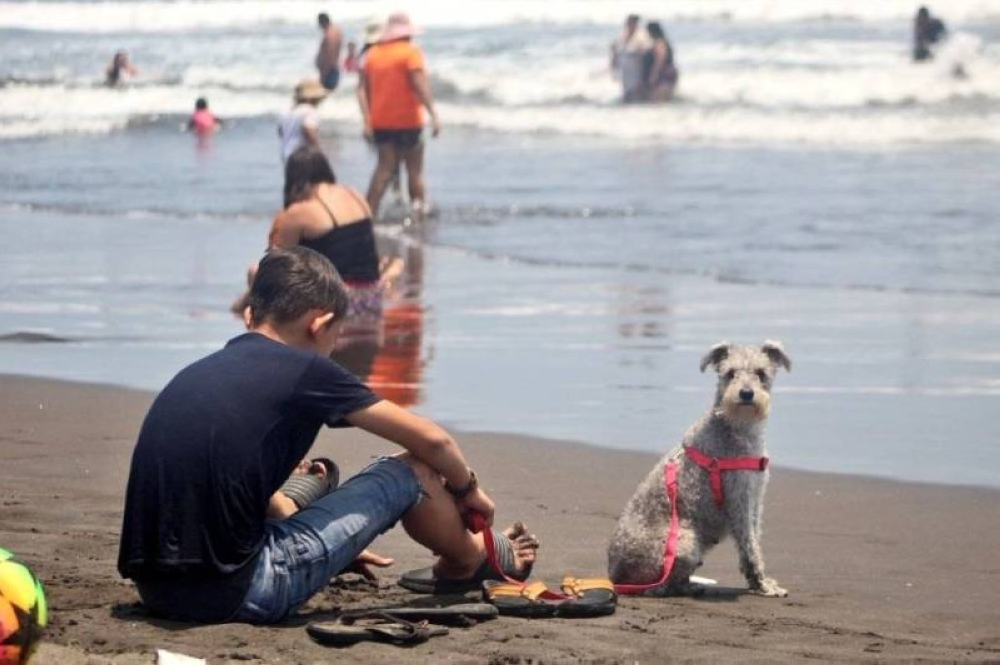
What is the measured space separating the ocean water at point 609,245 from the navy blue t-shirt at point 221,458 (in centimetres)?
331

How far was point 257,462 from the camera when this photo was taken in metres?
5.27

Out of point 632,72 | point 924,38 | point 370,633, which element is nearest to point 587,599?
point 370,633

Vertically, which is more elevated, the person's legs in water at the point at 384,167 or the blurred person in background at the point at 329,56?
the blurred person in background at the point at 329,56

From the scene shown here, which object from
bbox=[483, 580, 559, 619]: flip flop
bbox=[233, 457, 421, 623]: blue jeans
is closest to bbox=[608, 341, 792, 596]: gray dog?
bbox=[483, 580, 559, 619]: flip flop

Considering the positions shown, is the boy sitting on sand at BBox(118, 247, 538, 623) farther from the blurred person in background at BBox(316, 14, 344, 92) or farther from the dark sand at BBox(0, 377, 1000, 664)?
the blurred person in background at BBox(316, 14, 344, 92)

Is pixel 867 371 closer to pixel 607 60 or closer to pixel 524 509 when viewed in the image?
pixel 524 509

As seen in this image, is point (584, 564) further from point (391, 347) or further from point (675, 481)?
point (391, 347)

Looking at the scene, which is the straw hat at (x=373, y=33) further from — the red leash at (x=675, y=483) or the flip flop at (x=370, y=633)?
the flip flop at (x=370, y=633)

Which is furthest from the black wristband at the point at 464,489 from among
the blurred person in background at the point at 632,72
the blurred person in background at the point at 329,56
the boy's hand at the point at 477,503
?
the blurred person in background at the point at 329,56

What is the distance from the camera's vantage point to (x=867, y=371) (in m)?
10.1

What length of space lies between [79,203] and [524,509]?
42.3ft

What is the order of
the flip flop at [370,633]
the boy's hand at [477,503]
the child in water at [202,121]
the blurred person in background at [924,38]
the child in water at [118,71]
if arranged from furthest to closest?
the child in water at [118,71] < the blurred person in background at [924,38] < the child in water at [202,121] < the boy's hand at [477,503] < the flip flop at [370,633]

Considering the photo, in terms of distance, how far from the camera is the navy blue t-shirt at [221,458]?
5.25 metres

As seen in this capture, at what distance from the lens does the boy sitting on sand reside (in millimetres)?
5254
